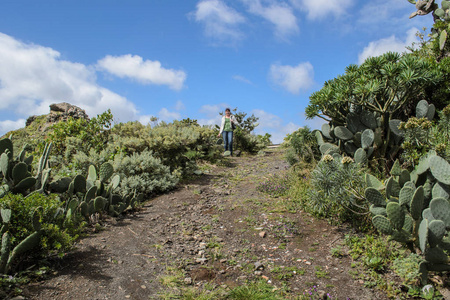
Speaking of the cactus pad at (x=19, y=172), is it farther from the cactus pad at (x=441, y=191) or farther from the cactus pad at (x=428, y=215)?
the cactus pad at (x=441, y=191)

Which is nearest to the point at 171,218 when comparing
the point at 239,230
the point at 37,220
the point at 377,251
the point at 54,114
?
the point at 239,230

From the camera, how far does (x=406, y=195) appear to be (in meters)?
4.09

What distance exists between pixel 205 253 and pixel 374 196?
2.40 metres

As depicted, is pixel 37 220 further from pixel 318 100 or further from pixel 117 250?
pixel 318 100

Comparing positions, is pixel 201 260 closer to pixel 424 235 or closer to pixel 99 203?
pixel 99 203

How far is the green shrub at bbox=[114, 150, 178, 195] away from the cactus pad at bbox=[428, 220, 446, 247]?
16.6 feet

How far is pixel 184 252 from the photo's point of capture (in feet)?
15.1

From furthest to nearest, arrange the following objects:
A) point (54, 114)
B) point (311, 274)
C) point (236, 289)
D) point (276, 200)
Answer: point (54, 114) < point (276, 200) < point (311, 274) < point (236, 289)

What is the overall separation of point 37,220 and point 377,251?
161 inches

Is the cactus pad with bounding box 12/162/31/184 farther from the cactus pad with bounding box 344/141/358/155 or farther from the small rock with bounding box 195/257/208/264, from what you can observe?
the cactus pad with bounding box 344/141/358/155

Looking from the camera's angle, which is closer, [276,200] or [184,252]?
[184,252]

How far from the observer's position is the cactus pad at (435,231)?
11.4 ft

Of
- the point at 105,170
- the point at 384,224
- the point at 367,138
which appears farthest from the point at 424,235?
the point at 105,170

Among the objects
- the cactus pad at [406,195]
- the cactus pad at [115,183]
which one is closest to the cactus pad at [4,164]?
the cactus pad at [115,183]
